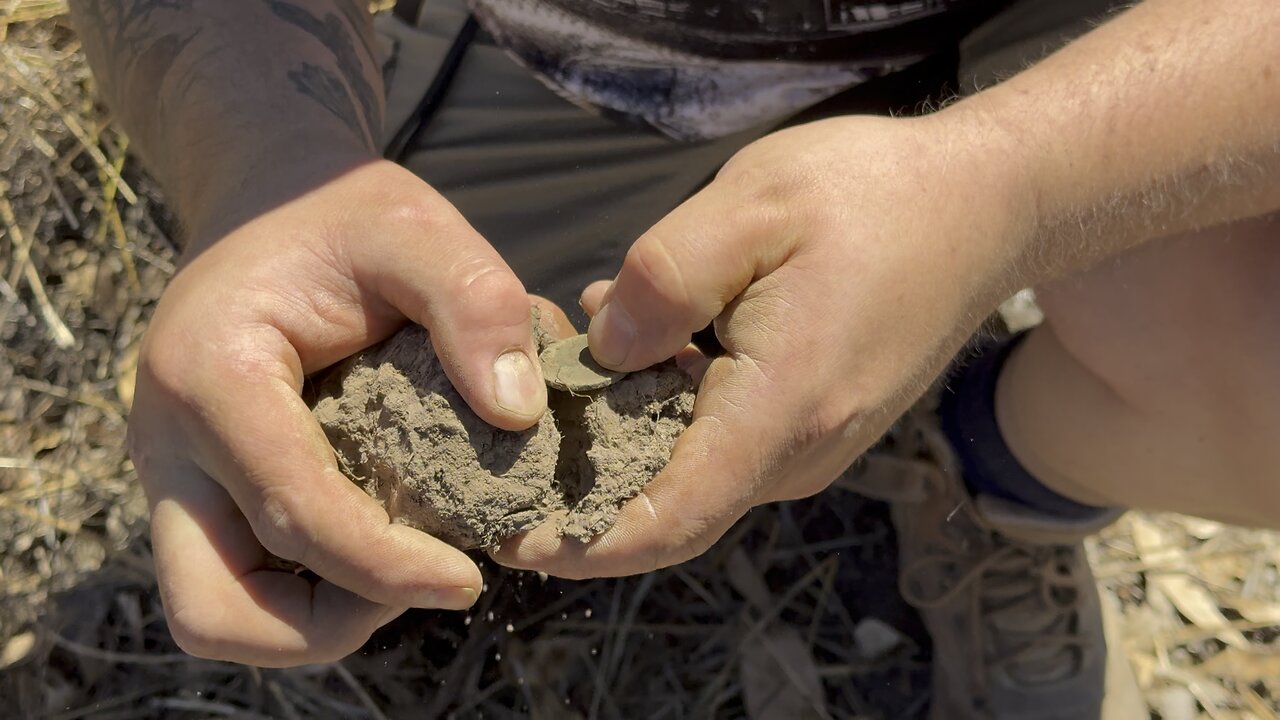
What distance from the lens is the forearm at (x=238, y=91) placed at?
178 centimetres

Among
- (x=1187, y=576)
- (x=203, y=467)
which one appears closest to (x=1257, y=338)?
(x=1187, y=576)

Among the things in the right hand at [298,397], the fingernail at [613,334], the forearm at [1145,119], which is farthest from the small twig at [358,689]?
the forearm at [1145,119]

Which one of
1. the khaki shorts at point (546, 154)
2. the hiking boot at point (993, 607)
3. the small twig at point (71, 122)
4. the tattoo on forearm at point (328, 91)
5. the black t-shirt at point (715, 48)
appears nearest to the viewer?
the tattoo on forearm at point (328, 91)

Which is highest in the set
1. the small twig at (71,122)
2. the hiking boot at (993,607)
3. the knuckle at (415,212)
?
the knuckle at (415,212)

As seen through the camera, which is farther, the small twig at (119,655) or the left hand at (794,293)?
the small twig at (119,655)

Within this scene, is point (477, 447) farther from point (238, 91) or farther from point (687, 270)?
point (238, 91)

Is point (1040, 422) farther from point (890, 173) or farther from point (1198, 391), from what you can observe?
point (890, 173)

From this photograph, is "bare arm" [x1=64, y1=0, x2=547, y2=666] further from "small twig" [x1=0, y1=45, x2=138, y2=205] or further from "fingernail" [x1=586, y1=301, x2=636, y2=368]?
"small twig" [x1=0, y1=45, x2=138, y2=205]

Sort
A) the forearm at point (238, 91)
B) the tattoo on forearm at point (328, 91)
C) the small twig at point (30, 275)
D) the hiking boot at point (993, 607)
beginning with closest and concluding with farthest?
the forearm at point (238, 91), the tattoo on forearm at point (328, 91), the hiking boot at point (993, 607), the small twig at point (30, 275)

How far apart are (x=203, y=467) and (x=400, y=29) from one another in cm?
152

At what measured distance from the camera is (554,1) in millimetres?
2277

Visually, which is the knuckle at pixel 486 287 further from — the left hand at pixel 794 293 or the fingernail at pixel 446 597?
the fingernail at pixel 446 597

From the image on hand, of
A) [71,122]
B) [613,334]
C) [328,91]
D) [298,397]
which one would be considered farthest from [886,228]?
[71,122]

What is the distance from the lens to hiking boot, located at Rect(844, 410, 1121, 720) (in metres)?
2.71
